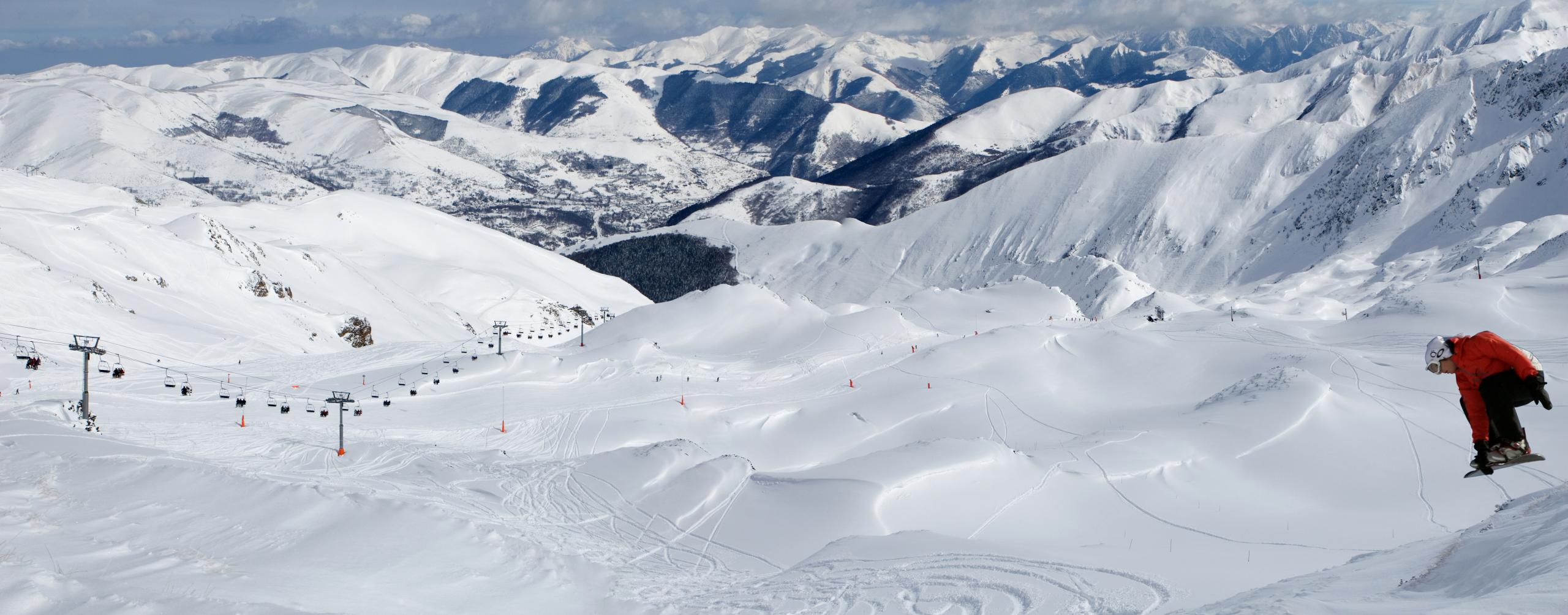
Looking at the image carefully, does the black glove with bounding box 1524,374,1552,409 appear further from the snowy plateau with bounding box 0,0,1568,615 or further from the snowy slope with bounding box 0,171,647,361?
the snowy slope with bounding box 0,171,647,361

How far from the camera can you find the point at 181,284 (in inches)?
3145

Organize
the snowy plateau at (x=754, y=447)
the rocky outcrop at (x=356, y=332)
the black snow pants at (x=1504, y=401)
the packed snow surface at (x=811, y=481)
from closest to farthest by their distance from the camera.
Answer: the black snow pants at (x=1504, y=401) → the packed snow surface at (x=811, y=481) → the snowy plateau at (x=754, y=447) → the rocky outcrop at (x=356, y=332)

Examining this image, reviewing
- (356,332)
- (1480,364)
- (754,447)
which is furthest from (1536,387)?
(356,332)

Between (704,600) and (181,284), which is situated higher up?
(181,284)

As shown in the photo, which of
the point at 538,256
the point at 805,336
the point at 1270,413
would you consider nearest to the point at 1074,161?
the point at 538,256

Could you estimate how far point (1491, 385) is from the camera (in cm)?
1213

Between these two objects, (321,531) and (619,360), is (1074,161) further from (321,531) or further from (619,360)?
(321,531)

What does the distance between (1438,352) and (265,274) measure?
10016 cm

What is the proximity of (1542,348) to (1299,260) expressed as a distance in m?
105

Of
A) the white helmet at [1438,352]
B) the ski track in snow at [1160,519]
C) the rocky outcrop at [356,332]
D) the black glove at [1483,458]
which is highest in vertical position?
the rocky outcrop at [356,332]

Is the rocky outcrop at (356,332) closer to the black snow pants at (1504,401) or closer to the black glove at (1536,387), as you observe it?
the black snow pants at (1504,401)

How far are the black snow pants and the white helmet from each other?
51 centimetres

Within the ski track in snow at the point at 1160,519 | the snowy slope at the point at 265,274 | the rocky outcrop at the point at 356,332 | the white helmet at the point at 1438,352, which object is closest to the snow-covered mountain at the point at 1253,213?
the snowy slope at the point at 265,274

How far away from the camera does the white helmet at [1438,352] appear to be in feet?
39.9
